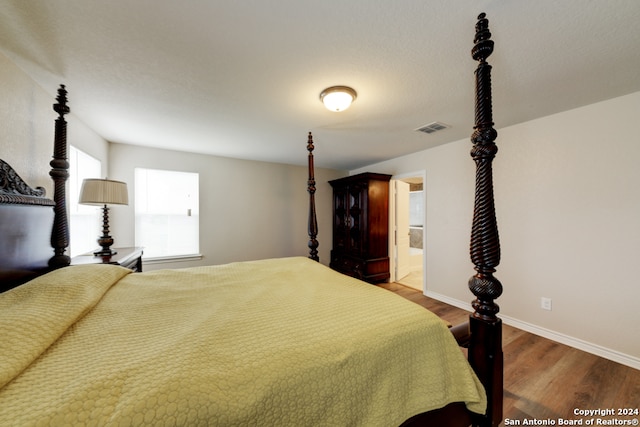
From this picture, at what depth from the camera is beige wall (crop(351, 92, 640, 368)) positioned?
1990 millimetres

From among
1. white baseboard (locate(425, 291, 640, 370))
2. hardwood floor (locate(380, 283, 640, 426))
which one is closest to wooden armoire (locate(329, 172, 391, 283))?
white baseboard (locate(425, 291, 640, 370))

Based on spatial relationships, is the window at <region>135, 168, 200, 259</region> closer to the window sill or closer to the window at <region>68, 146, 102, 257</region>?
the window sill

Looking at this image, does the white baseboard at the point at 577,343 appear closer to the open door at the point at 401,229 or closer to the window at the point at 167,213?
the open door at the point at 401,229

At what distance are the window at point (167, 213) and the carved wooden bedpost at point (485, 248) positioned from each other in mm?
3921

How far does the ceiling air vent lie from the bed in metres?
1.76

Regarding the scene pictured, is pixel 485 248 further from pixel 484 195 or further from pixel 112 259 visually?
pixel 112 259

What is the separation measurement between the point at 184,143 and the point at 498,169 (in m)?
4.23

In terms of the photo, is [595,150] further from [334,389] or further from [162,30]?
[162,30]

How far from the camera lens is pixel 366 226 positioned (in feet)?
13.5

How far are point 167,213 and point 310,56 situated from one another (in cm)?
340

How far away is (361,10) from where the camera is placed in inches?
47.7

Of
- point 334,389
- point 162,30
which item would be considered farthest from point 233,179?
point 334,389

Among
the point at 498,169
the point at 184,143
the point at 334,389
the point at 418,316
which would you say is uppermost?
the point at 184,143

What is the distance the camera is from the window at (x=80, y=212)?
95.3 inches
